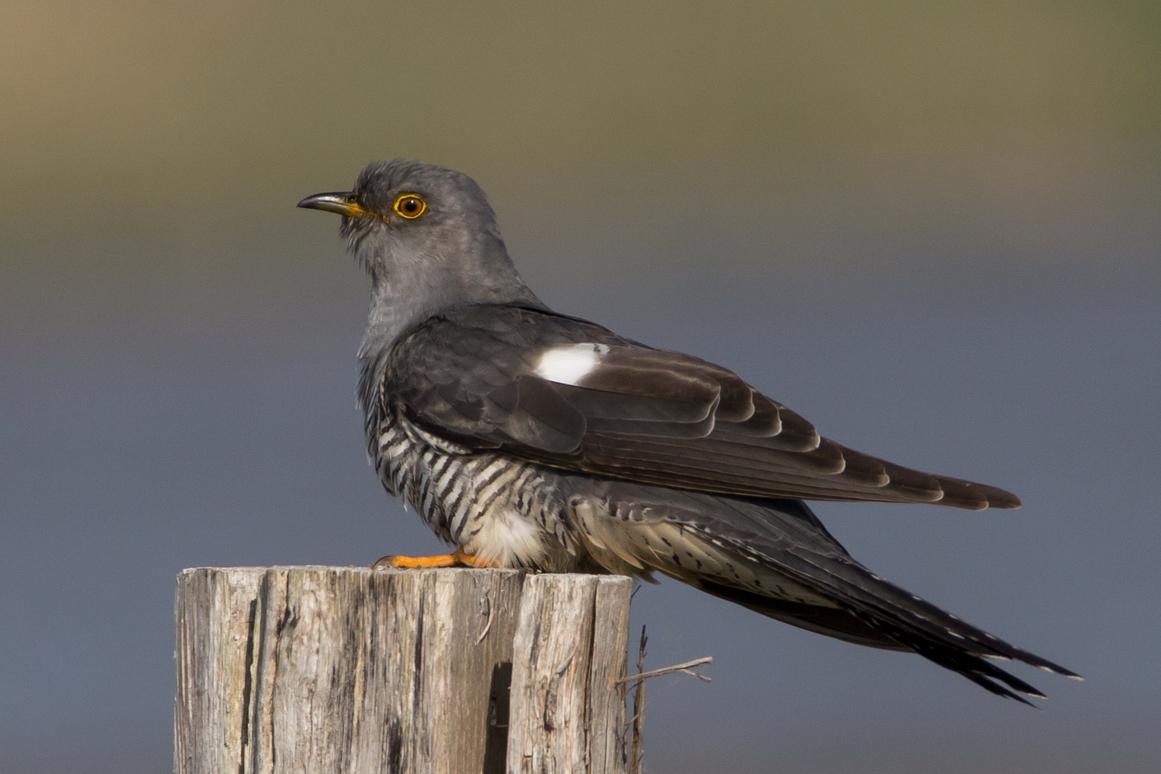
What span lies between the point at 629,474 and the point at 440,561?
52cm

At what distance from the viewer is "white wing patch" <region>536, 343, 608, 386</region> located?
3.60m

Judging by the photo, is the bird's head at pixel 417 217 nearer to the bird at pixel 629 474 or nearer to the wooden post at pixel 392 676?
the bird at pixel 629 474

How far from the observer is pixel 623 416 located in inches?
136

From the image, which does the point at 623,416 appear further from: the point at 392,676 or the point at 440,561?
the point at 392,676

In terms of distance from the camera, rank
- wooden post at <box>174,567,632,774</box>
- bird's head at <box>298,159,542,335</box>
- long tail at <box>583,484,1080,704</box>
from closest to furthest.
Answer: wooden post at <box>174,567,632,774</box> < long tail at <box>583,484,1080,704</box> < bird's head at <box>298,159,542,335</box>

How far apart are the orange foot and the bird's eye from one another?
1.26m

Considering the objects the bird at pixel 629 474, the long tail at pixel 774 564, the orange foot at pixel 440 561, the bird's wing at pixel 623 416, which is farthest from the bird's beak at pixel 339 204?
the long tail at pixel 774 564

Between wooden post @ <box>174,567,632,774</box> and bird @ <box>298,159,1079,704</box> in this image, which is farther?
bird @ <box>298,159,1079,704</box>

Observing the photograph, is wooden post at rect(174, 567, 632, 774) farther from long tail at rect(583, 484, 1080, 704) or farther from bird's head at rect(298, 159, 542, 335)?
bird's head at rect(298, 159, 542, 335)

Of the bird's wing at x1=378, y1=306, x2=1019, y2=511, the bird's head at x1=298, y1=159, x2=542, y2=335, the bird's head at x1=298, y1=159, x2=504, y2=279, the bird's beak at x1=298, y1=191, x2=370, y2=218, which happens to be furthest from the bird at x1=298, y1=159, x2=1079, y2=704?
the bird's beak at x1=298, y1=191, x2=370, y2=218

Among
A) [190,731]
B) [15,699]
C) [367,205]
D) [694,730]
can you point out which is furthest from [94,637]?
[190,731]

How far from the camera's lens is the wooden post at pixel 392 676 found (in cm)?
243

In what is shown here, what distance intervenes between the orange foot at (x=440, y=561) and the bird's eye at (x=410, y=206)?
1.26 meters

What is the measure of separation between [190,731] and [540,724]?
2.03 ft
